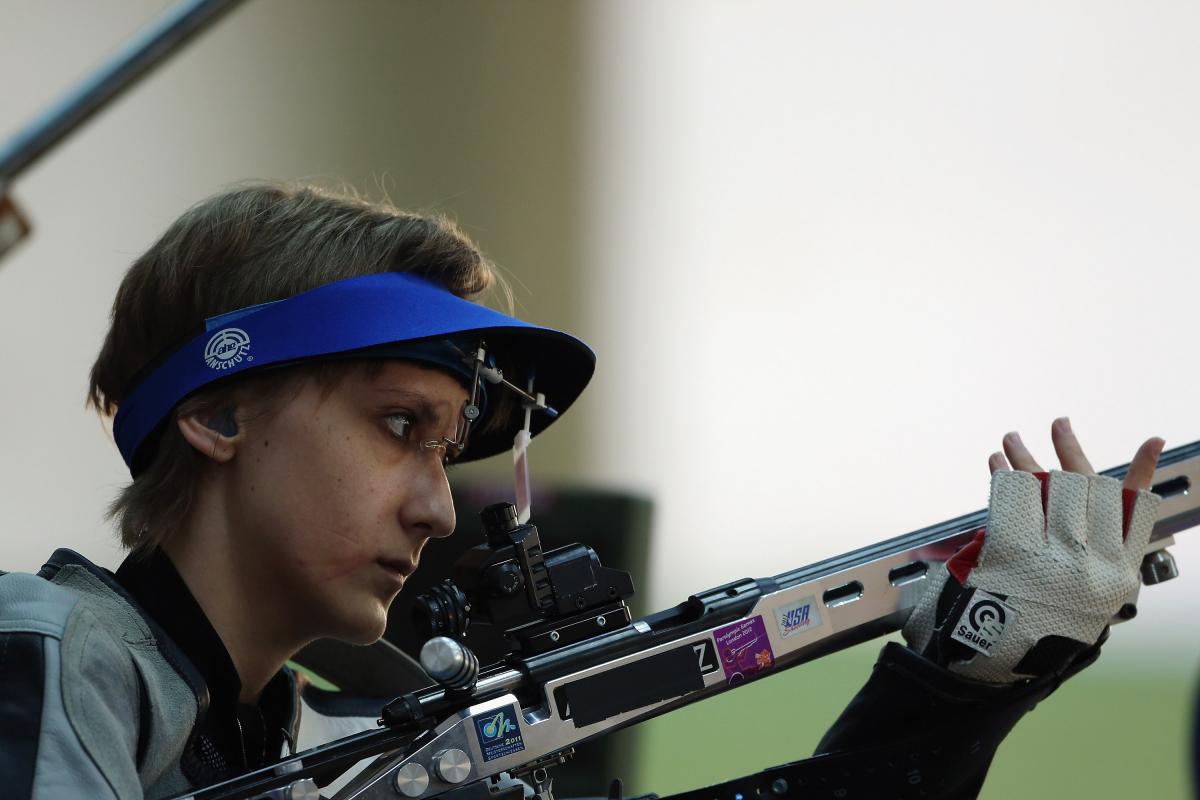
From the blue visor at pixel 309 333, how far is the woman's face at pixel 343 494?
4cm

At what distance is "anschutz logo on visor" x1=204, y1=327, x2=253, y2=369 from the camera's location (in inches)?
49.4

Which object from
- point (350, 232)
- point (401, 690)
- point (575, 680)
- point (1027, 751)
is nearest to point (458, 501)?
point (401, 690)

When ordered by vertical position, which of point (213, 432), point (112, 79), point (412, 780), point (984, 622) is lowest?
point (412, 780)

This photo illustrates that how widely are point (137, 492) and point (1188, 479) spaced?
111cm

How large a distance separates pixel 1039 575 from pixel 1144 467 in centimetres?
18

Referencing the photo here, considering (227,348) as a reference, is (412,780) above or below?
below

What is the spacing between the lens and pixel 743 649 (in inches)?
49.9

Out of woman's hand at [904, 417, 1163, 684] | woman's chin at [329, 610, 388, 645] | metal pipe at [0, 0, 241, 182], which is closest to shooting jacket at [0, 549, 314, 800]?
woman's chin at [329, 610, 388, 645]

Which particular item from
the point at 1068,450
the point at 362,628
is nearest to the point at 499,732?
the point at 362,628

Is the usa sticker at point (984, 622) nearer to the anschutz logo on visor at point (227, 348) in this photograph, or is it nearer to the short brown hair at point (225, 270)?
the short brown hair at point (225, 270)

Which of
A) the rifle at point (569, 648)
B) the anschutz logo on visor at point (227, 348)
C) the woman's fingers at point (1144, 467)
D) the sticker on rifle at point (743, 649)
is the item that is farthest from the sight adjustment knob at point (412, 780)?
the woman's fingers at point (1144, 467)

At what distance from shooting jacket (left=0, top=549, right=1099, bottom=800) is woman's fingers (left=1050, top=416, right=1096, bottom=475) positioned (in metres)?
0.18

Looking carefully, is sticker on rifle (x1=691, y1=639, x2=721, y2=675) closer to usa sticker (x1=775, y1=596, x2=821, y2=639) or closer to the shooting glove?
usa sticker (x1=775, y1=596, x2=821, y2=639)

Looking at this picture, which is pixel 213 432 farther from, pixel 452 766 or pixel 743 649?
pixel 743 649
